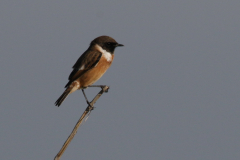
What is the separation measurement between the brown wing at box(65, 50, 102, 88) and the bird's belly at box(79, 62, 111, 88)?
3.4 inches

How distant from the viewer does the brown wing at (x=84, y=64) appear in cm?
919

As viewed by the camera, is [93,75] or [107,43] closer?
[93,75]

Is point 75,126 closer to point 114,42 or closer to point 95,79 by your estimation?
point 95,79

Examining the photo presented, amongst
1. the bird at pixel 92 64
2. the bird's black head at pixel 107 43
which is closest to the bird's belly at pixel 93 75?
the bird at pixel 92 64

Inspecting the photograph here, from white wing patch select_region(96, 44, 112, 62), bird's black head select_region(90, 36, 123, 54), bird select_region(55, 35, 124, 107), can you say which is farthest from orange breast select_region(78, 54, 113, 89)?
bird's black head select_region(90, 36, 123, 54)

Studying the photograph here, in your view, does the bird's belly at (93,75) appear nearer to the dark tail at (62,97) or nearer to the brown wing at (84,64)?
the brown wing at (84,64)

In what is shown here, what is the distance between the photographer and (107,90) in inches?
345

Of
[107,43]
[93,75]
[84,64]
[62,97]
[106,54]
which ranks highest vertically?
[107,43]

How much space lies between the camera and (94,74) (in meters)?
9.33

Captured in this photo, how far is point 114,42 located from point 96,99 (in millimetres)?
2773

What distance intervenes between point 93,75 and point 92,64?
27 centimetres

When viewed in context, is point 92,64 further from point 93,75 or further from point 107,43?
point 107,43

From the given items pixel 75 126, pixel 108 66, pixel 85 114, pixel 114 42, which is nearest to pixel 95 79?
pixel 108 66

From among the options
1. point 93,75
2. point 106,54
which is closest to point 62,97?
point 93,75
